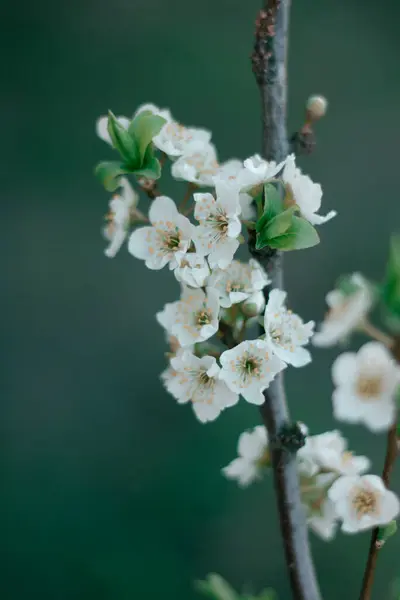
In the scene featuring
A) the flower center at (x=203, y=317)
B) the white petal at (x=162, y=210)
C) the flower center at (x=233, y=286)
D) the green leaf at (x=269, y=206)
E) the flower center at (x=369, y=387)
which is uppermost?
the white petal at (x=162, y=210)

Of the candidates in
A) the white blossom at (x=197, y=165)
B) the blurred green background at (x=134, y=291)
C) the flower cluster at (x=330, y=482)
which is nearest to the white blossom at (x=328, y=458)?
the flower cluster at (x=330, y=482)

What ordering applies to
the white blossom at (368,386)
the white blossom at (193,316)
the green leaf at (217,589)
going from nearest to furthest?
the white blossom at (368,386), the white blossom at (193,316), the green leaf at (217,589)

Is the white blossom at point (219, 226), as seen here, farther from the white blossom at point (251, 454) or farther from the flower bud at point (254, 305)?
the white blossom at point (251, 454)

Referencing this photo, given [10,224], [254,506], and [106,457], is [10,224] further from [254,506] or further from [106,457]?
[254,506]

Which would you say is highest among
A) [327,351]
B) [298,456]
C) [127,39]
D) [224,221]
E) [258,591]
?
[127,39]

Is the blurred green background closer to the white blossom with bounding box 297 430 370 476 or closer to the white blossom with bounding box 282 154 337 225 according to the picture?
the white blossom with bounding box 297 430 370 476

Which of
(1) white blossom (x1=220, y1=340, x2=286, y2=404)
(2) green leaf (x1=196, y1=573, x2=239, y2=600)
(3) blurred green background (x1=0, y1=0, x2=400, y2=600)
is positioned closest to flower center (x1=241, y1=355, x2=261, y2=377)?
(1) white blossom (x1=220, y1=340, x2=286, y2=404)

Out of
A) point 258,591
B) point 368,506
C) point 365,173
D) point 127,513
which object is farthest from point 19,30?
point 368,506

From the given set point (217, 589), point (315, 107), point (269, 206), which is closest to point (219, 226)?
point (269, 206)
